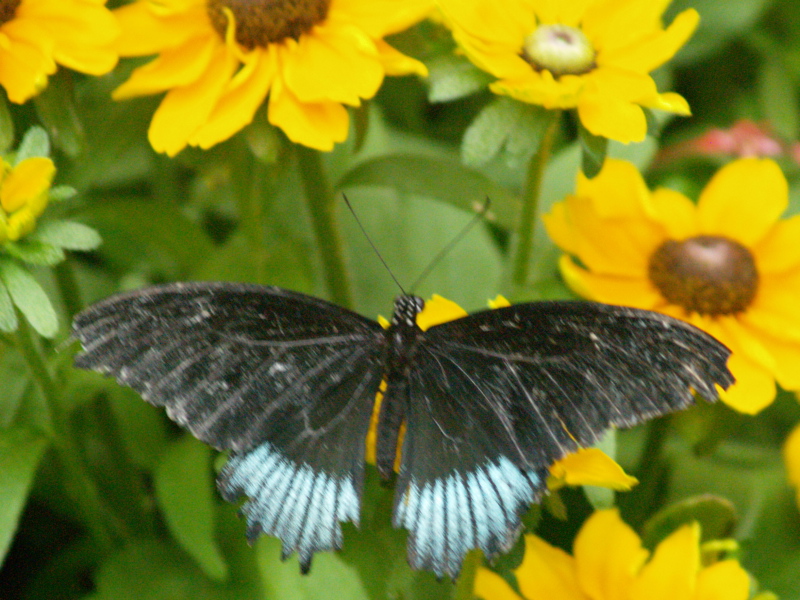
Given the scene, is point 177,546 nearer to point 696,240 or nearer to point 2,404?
point 2,404

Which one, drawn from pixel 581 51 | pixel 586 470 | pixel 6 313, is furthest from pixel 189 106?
pixel 586 470

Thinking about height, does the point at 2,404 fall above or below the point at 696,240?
below

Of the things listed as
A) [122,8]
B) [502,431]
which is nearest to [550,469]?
[502,431]

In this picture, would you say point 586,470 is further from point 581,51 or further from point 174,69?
point 174,69

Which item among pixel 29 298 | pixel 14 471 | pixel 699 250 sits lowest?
pixel 14 471

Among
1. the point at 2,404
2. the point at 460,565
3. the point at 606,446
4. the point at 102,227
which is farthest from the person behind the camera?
the point at 102,227

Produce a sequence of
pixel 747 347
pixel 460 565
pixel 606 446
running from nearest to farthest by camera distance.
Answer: pixel 460 565, pixel 606 446, pixel 747 347

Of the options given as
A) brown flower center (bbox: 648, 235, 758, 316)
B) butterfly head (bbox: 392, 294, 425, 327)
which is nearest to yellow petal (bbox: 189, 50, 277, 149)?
butterfly head (bbox: 392, 294, 425, 327)
